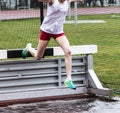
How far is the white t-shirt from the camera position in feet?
24.1

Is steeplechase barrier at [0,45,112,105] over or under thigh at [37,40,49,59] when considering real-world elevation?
under

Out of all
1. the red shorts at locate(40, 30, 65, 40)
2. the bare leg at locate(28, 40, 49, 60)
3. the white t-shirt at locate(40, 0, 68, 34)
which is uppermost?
the white t-shirt at locate(40, 0, 68, 34)

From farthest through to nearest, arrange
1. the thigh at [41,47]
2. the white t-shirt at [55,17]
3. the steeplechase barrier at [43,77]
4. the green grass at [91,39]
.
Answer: the green grass at [91,39]
the steeplechase barrier at [43,77]
the thigh at [41,47]
the white t-shirt at [55,17]

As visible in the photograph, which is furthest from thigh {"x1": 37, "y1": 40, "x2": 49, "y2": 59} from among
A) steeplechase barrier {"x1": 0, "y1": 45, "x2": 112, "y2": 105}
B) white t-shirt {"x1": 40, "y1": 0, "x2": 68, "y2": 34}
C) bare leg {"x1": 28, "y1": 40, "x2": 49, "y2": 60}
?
steeplechase barrier {"x1": 0, "y1": 45, "x2": 112, "y2": 105}

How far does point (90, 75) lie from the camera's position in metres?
8.74

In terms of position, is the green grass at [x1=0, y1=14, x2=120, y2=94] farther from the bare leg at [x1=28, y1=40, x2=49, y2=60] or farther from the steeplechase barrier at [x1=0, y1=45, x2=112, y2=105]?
the bare leg at [x1=28, y1=40, x2=49, y2=60]

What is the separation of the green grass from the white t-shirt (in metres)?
2.19

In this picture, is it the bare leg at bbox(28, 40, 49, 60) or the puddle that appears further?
the bare leg at bbox(28, 40, 49, 60)

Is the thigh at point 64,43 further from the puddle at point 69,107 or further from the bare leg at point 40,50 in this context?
the puddle at point 69,107

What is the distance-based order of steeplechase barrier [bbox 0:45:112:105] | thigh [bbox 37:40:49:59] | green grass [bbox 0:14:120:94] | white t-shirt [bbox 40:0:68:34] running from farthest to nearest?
green grass [bbox 0:14:120:94] < steeplechase barrier [bbox 0:45:112:105] < thigh [bbox 37:40:49:59] < white t-shirt [bbox 40:0:68:34]

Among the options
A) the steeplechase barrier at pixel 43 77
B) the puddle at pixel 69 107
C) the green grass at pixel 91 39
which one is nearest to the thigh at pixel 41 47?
the steeplechase barrier at pixel 43 77

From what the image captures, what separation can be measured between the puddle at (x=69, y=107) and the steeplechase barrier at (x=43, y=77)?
27 centimetres

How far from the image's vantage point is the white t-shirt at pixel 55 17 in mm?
7340

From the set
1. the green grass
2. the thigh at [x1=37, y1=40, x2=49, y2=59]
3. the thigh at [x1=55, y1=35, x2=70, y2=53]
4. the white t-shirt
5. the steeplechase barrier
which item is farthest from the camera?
the green grass
